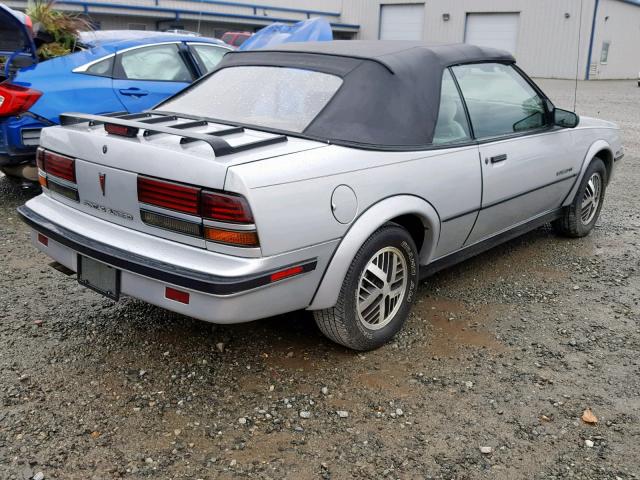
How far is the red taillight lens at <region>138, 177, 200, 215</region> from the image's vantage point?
2.77m

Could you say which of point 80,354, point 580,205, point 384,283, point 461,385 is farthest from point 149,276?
point 580,205

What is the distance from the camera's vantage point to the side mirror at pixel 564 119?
15.1ft

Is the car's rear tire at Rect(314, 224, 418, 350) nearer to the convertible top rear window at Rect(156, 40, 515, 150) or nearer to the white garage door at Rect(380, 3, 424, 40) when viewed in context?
the convertible top rear window at Rect(156, 40, 515, 150)

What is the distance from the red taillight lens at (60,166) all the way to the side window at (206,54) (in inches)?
149

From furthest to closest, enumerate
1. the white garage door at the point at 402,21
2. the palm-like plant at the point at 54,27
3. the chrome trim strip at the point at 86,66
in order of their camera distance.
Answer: the white garage door at the point at 402,21 → the palm-like plant at the point at 54,27 → the chrome trim strip at the point at 86,66

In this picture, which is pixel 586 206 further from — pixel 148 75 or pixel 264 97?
pixel 148 75

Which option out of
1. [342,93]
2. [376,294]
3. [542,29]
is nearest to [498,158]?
[342,93]

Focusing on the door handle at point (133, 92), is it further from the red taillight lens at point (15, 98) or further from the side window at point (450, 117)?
the side window at point (450, 117)

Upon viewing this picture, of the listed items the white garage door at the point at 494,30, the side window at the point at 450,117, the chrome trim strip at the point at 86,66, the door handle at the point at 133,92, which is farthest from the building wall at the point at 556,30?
the side window at the point at 450,117

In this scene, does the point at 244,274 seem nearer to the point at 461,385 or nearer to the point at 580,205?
the point at 461,385

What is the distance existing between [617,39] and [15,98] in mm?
32791

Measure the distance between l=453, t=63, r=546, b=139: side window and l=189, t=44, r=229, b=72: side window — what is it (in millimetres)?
3613

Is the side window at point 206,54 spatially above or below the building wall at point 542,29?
below

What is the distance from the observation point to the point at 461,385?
10.5 feet
